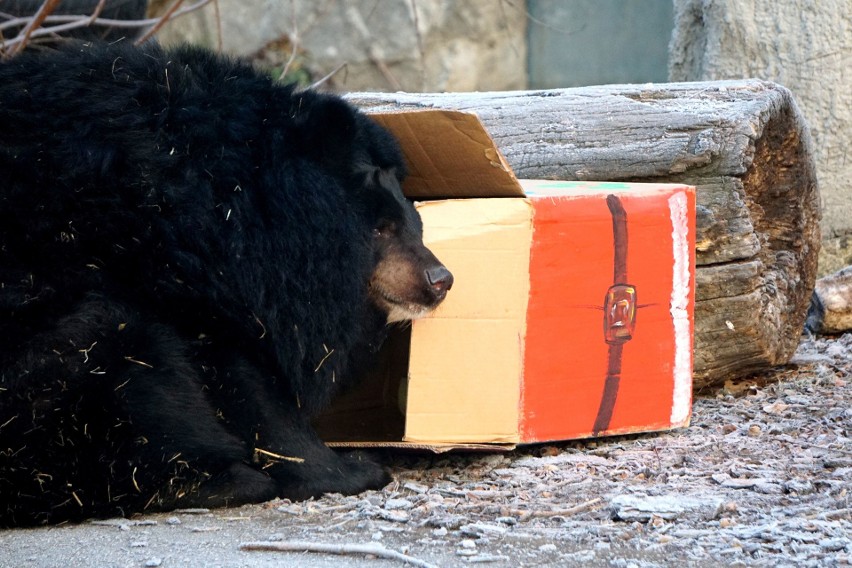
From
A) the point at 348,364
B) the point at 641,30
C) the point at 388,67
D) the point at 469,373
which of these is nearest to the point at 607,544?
the point at 469,373

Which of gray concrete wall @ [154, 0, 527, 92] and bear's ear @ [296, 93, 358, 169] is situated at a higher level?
gray concrete wall @ [154, 0, 527, 92]

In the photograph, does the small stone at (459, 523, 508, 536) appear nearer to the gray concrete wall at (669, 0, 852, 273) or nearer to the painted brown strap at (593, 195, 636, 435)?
the painted brown strap at (593, 195, 636, 435)

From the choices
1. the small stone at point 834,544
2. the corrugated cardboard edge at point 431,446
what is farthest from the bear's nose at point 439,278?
the small stone at point 834,544

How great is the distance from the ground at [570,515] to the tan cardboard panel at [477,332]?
0.55 feet

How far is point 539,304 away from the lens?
9.71ft

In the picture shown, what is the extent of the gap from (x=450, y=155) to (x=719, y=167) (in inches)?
41.1

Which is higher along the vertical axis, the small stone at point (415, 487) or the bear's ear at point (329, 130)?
the bear's ear at point (329, 130)

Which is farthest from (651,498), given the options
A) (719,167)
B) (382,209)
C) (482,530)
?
(719,167)

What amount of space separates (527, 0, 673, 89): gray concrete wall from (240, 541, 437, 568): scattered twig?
655 centimetres

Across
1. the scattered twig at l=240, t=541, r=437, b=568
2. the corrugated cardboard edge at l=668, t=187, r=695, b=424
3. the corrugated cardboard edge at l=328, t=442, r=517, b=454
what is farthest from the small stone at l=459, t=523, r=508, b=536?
the corrugated cardboard edge at l=668, t=187, r=695, b=424

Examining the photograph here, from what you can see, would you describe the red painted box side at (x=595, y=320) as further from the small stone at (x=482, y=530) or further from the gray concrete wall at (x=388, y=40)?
the gray concrete wall at (x=388, y=40)

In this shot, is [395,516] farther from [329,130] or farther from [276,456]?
[329,130]

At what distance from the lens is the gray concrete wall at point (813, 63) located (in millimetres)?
5410

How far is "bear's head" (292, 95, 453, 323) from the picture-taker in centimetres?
280
